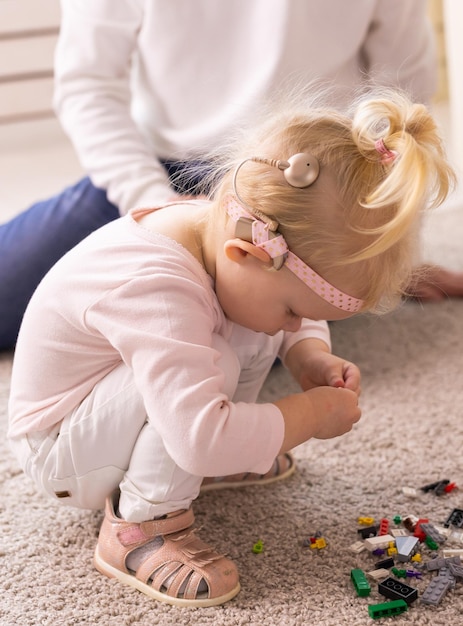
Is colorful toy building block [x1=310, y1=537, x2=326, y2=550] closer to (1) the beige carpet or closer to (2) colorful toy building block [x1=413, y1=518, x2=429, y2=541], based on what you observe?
(1) the beige carpet

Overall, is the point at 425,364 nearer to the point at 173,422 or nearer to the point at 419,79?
the point at 419,79

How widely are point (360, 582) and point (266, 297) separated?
1.05ft

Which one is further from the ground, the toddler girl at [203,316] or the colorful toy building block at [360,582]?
the toddler girl at [203,316]

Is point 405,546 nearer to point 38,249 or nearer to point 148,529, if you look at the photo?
point 148,529

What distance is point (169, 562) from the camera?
35.9 inches

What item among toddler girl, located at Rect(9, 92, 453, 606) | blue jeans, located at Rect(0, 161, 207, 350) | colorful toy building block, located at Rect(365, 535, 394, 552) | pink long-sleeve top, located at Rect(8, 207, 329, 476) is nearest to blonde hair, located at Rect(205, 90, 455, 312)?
toddler girl, located at Rect(9, 92, 453, 606)

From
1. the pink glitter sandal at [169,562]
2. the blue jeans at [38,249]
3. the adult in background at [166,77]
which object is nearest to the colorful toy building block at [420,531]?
the pink glitter sandal at [169,562]

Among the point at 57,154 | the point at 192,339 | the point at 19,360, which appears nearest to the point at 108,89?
the point at 19,360

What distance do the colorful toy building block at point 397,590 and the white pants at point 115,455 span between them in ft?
0.75

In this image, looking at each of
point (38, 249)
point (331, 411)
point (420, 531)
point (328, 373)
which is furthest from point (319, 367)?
point (38, 249)

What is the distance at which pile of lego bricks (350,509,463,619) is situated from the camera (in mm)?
861

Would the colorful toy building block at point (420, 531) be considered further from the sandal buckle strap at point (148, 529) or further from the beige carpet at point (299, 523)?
the sandal buckle strap at point (148, 529)

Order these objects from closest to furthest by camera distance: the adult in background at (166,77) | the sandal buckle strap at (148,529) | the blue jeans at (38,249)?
1. the sandal buckle strap at (148,529)
2. the adult in background at (166,77)
3. the blue jeans at (38,249)

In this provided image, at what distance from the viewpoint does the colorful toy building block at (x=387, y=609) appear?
843 mm
